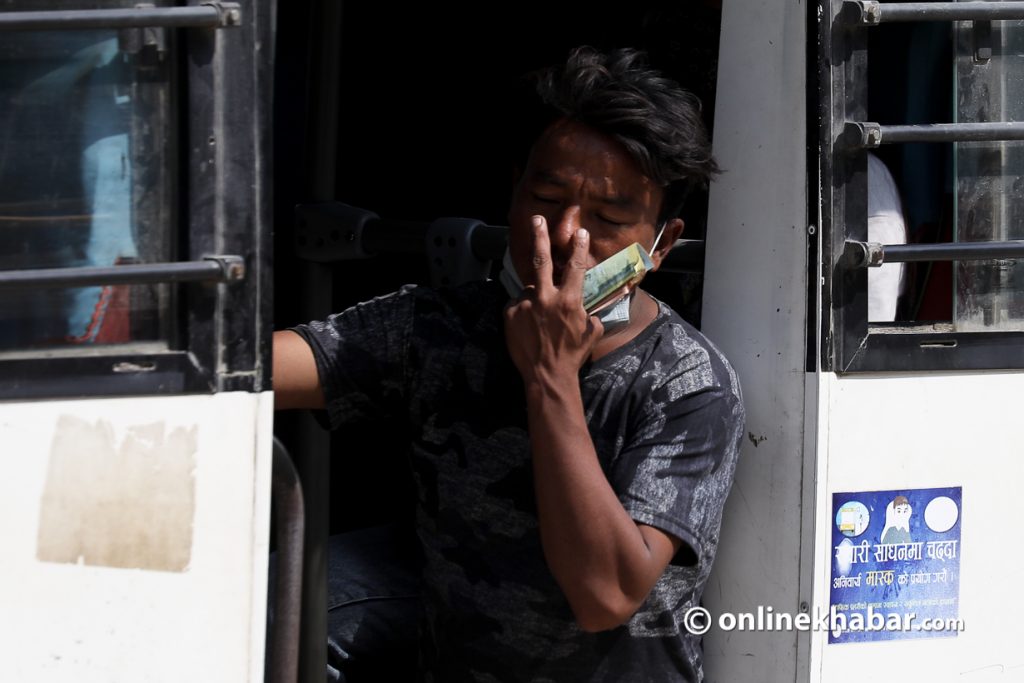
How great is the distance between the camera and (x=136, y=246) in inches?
57.9

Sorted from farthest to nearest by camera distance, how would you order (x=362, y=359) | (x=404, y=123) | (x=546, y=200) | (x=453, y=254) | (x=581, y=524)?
(x=404, y=123) → (x=453, y=254) → (x=362, y=359) → (x=546, y=200) → (x=581, y=524)

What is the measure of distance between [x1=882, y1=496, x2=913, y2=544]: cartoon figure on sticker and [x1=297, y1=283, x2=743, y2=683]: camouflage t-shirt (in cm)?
25

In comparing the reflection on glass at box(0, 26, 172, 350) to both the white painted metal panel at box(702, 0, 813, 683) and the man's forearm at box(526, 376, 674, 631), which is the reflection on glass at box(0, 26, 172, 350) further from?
the white painted metal panel at box(702, 0, 813, 683)

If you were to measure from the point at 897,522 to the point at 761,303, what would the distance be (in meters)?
0.39


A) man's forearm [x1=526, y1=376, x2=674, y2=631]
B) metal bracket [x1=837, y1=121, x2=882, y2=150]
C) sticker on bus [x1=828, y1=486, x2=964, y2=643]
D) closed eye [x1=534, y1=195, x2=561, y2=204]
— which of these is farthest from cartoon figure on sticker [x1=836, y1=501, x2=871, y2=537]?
closed eye [x1=534, y1=195, x2=561, y2=204]

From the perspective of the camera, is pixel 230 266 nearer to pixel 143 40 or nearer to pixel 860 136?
pixel 143 40

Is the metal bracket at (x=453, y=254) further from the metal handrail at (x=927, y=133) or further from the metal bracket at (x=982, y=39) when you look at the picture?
the metal bracket at (x=982, y=39)

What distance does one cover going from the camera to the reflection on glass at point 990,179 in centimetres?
181

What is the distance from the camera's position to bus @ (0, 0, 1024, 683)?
4.68 feet

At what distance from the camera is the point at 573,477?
5.38 ft

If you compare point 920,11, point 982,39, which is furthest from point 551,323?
point 982,39

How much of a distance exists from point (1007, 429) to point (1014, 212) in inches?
13.3

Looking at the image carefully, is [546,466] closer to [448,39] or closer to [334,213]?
[334,213]

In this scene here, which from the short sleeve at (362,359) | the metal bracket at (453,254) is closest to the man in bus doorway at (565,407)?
the short sleeve at (362,359)
